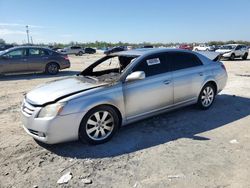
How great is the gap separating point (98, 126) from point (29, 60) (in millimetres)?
10164

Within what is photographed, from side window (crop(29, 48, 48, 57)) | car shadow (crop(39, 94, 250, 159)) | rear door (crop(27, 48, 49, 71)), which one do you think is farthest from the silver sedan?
side window (crop(29, 48, 48, 57))

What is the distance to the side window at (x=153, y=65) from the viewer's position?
5.05 metres

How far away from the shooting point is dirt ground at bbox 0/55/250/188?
337 centimetres

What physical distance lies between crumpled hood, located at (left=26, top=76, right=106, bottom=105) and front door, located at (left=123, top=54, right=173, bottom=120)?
24.5 inches

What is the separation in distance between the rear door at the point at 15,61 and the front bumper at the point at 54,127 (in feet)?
32.0

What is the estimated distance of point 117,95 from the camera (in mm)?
4535

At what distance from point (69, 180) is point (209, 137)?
8.31 ft

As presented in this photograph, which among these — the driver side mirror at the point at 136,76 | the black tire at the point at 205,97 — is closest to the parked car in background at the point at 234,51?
the black tire at the point at 205,97

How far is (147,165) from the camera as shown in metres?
3.72

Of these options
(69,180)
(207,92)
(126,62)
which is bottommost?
(69,180)

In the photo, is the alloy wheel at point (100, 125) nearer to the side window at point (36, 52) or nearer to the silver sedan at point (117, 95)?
the silver sedan at point (117, 95)

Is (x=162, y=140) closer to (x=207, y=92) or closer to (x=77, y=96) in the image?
(x=77, y=96)

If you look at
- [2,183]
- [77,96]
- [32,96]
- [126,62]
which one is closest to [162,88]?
[126,62]

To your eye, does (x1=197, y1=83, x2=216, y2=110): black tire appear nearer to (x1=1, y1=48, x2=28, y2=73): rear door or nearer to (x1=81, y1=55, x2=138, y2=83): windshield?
(x1=81, y1=55, x2=138, y2=83): windshield
